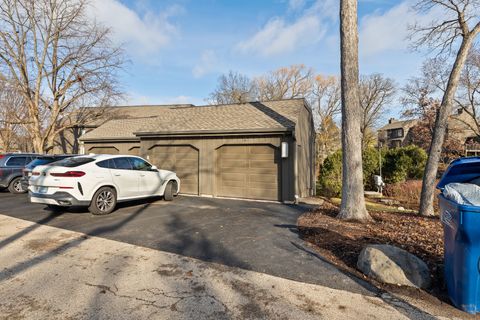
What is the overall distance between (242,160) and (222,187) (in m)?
1.45

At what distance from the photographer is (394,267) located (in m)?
3.49

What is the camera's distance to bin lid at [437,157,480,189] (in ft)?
12.3

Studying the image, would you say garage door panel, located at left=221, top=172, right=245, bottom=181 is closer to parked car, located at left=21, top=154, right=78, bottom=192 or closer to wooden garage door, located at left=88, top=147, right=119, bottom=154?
parked car, located at left=21, top=154, right=78, bottom=192

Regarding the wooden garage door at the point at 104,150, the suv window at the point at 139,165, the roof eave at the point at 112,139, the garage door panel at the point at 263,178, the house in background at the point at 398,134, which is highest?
the house in background at the point at 398,134

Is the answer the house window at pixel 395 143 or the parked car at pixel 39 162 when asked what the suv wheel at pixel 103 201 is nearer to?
the parked car at pixel 39 162

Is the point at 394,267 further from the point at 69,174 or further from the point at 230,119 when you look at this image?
Result: the point at 230,119

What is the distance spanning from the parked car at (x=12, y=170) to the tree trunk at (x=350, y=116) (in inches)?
497

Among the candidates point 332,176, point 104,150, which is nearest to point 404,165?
point 332,176

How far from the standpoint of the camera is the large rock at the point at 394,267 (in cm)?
336

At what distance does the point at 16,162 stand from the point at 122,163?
22.3 feet

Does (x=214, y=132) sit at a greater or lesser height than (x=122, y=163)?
greater

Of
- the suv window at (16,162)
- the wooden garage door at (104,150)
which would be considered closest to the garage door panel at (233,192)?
the wooden garage door at (104,150)

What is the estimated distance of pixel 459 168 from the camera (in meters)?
3.83

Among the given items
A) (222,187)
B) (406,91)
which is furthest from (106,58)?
(406,91)
